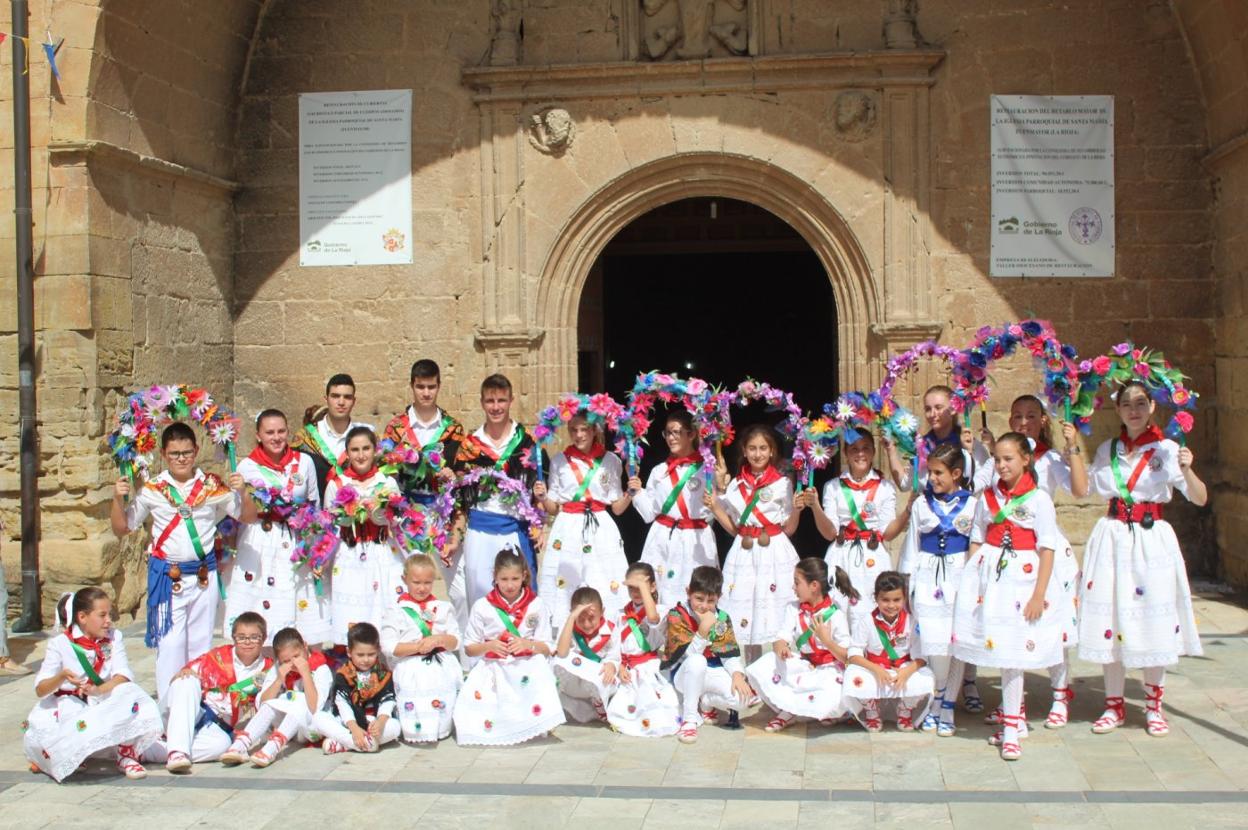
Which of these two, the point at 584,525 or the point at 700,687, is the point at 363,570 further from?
the point at 700,687

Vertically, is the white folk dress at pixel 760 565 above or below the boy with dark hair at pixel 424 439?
below

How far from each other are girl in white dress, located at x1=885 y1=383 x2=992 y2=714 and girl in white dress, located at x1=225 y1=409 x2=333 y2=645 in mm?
3053

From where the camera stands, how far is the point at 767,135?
10062 millimetres

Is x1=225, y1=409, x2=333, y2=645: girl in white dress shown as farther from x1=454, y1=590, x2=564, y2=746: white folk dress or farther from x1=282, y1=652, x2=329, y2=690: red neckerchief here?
x1=454, y1=590, x2=564, y2=746: white folk dress

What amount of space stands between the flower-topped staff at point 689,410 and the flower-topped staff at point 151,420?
6.84 ft

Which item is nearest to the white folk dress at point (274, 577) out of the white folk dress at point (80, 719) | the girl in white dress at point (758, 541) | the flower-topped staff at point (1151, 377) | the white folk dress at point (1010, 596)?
the white folk dress at point (80, 719)

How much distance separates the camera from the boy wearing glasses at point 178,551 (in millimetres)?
6598

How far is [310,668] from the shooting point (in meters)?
6.29

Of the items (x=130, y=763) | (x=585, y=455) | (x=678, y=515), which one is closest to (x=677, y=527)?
(x=678, y=515)

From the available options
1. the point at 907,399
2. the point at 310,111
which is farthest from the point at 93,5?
the point at 907,399

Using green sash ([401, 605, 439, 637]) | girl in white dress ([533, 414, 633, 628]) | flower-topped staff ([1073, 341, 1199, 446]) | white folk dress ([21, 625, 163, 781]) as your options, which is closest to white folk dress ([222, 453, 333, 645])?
green sash ([401, 605, 439, 637])

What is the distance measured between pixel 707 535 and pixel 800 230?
363 centimetres

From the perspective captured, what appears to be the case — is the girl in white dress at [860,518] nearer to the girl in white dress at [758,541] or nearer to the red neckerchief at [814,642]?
the girl in white dress at [758,541]

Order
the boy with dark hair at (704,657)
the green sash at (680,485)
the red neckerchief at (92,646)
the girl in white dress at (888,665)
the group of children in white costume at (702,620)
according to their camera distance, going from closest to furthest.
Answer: the red neckerchief at (92,646) → the group of children in white costume at (702,620) → the girl in white dress at (888,665) → the boy with dark hair at (704,657) → the green sash at (680,485)
